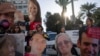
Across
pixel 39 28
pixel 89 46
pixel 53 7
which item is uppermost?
pixel 53 7

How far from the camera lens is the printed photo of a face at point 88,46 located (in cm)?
491

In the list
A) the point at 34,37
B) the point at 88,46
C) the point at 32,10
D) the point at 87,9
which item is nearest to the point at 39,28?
the point at 34,37

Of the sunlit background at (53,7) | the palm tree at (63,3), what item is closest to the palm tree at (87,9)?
the sunlit background at (53,7)

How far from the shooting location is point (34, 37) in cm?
446

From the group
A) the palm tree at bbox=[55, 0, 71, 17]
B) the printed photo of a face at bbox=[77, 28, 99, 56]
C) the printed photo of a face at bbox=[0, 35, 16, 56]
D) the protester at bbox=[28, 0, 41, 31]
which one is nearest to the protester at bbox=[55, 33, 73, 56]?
the printed photo of a face at bbox=[77, 28, 99, 56]

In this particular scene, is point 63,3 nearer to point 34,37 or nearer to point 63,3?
point 63,3

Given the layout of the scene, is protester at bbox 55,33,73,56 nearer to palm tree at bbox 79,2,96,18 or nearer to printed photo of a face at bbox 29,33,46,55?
printed photo of a face at bbox 29,33,46,55

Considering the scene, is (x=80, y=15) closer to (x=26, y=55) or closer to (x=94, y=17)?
(x=94, y=17)

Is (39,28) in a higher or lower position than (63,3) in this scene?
lower

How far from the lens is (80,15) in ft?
15.6

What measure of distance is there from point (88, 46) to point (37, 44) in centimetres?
95

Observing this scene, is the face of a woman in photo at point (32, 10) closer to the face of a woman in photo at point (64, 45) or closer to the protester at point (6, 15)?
the protester at point (6, 15)

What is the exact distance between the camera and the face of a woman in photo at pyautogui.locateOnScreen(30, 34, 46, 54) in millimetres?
4461

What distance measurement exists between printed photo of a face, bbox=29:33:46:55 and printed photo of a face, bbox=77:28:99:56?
76 centimetres
